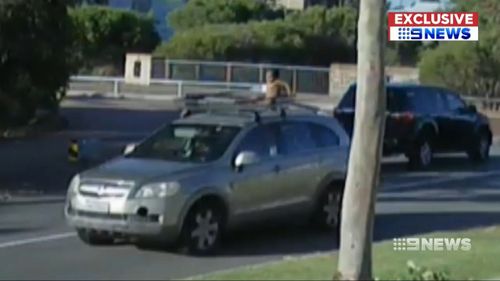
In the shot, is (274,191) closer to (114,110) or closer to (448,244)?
(448,244)

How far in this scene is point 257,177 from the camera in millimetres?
16469

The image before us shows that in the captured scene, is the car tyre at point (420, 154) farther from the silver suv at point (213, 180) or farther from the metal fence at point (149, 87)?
the metal fence at point (149, 87)

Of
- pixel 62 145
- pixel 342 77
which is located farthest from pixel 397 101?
pixel 342 77

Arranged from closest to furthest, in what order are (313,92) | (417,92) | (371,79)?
(371,79), (417,92), (313,92)

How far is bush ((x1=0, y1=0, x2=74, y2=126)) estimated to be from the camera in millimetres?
25391

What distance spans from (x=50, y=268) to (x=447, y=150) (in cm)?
1625

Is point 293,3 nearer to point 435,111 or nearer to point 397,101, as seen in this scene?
point 435,111

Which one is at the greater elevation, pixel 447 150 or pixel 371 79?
pixel 371 79

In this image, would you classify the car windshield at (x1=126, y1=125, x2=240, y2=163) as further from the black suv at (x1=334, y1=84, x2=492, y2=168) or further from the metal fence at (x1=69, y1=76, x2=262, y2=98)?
the metal fence at (x1=69, y1=76, x2=262, y2=98)

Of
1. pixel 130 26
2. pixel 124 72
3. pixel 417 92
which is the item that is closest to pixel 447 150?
pixel 417 92

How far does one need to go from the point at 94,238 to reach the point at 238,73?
133 feet

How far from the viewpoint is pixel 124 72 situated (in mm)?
61906

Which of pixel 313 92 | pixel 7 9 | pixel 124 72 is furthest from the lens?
pixel 124 72

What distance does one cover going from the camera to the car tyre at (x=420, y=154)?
27.9 meters
